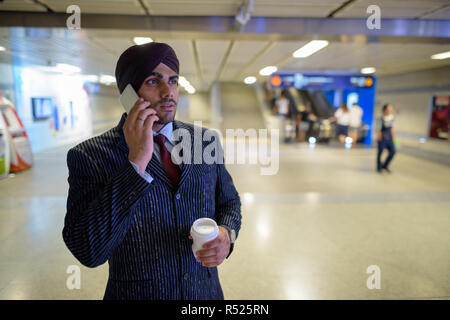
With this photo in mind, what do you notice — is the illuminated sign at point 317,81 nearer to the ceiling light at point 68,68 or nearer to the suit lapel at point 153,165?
the ceiling light at point 68,68

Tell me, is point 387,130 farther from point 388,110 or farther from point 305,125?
point 305,125

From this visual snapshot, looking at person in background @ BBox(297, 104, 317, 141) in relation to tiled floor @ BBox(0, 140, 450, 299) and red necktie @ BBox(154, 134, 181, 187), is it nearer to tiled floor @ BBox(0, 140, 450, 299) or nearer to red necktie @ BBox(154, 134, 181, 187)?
tiled floor @ BBox(0, 140, 450, 299)

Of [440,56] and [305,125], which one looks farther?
[305,125]

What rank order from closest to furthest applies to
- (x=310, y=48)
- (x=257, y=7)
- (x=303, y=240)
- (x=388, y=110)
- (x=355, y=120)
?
(x=257, y=7), (x=303, y=240), (x=310, y=48), (x=388, y=110), (x=355, y=120)

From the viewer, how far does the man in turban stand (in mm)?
986

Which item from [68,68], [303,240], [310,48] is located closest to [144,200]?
[68,68]

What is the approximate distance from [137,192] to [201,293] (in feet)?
2.06

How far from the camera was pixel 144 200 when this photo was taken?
116cm

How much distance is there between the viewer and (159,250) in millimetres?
1214

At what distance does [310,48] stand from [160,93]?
19.2 ft

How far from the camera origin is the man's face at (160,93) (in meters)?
1.11

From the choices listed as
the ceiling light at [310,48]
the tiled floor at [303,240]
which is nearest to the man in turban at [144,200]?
the tiled floor at [303,240]

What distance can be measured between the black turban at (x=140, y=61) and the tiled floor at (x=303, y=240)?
2.45 meters
